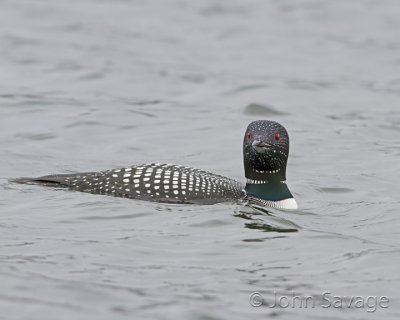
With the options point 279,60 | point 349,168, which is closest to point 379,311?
point 349,168

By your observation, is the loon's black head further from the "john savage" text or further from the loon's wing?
the "john savage" text

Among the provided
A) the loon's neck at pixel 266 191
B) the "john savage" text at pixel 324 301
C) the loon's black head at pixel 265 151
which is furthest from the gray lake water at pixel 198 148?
the loon's black head at pixel 265 151

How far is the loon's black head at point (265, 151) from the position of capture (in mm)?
8852

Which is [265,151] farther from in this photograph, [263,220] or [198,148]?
[198,148]

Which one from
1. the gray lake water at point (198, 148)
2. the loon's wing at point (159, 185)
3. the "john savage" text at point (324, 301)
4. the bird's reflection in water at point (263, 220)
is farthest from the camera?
the loon's wing at point (159, 185)

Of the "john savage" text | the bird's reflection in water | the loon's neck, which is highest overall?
the loon's neck

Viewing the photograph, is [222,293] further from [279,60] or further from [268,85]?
[279,60]

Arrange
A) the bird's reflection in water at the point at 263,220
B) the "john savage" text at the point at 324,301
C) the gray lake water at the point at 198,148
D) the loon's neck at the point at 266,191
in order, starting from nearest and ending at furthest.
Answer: the "john savage" text at the point at 324,301
the gray lake water at the point at 198,148
the bird's reflection in water at the point at 263,220
the loon's neck at the point at 266,191

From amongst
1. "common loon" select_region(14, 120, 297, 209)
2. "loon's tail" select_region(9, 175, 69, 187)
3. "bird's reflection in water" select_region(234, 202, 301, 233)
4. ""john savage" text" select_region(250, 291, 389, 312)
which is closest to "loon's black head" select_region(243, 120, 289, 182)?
"common loon" select_region(14, 120, 297, 209)

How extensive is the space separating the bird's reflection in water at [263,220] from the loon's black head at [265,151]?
215 mm

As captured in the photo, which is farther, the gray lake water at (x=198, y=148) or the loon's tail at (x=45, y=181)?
the loon's tail at (x=45, y=181)

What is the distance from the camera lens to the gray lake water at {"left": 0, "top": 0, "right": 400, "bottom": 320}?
7.14 meters

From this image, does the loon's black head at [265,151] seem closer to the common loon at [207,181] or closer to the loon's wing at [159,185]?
the common loon at [207,181]

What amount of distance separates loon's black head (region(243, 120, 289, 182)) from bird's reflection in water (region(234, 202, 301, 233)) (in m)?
0.22
